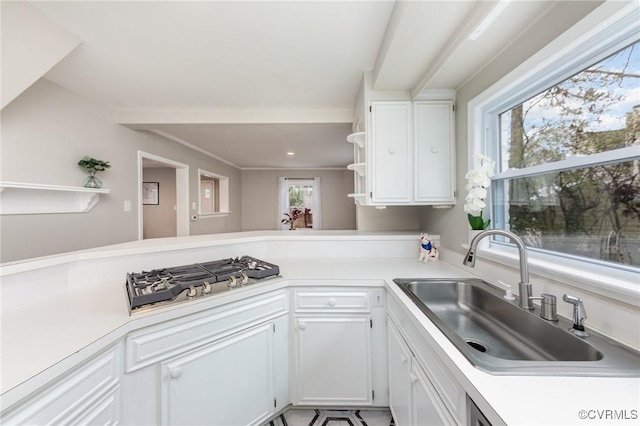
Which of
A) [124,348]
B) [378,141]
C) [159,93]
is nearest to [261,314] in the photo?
[124,348]

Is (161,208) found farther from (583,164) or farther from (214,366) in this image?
(583,164)

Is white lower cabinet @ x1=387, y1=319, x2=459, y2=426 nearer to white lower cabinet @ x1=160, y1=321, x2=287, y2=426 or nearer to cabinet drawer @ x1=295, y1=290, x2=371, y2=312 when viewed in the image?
cabinet drawer @ x1=295, y1=290, x2=371, y2=312

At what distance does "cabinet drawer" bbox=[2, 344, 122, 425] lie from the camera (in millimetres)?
632

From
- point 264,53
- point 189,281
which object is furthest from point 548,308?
point 264,53

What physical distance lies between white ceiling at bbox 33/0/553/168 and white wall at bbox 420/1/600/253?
0.06 m

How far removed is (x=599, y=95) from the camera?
0.91 meters

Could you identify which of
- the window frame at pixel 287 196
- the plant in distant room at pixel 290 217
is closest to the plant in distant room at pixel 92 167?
the plant in distant room at pixel 290 217

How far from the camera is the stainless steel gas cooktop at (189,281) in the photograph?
1.04m

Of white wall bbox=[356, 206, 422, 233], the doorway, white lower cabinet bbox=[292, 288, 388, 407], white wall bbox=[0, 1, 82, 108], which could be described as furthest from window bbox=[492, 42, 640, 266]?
the doorway

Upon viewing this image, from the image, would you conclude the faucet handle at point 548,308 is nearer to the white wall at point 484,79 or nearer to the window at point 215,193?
the white wall at point 484,79

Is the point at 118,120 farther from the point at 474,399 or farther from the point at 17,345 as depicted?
the point at 474,399

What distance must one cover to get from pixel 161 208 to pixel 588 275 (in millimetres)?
6437

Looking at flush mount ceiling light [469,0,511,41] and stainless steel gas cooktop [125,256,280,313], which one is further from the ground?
flush mount ceiling light [469,0,511,41]

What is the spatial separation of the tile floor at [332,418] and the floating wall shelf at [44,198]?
2295 mm
